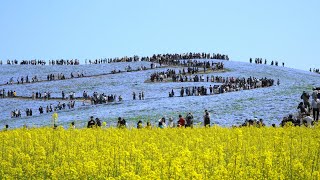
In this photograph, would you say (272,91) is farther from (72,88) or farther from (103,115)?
(72,88)

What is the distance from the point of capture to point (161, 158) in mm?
10258

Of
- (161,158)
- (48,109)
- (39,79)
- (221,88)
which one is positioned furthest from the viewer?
(39,79)

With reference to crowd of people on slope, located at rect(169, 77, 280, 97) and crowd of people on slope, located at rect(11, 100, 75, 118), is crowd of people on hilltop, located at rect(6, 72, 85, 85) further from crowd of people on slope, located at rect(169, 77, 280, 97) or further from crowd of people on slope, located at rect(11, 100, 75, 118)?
crowd of people on slope, located at rect(169, 77, 280, 97)

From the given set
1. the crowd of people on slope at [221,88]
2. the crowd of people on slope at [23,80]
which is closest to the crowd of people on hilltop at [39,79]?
the crowd of people on slope at [23,80]

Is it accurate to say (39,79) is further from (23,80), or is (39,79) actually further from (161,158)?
(161,158)

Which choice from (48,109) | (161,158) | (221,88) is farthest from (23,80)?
(161,158)

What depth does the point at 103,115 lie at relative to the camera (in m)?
46.8

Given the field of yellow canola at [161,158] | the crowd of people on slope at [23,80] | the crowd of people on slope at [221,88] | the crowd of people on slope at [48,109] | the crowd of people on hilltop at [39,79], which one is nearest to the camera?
the field of yellow canola at [161,158]

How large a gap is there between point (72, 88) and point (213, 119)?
137 ft

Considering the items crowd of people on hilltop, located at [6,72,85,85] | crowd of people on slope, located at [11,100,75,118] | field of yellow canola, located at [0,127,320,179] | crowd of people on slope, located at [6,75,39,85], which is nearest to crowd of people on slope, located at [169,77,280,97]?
crowd of people on slope, located at [11,100,75,118]

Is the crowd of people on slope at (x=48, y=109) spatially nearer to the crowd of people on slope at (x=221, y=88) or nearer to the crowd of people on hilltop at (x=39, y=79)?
the crowd of people on slope at (x=221, y=88)

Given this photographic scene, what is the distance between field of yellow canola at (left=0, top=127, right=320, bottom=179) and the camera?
983 centimetres

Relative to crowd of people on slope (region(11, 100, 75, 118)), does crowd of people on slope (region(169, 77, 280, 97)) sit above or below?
above

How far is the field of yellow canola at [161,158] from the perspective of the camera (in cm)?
983
